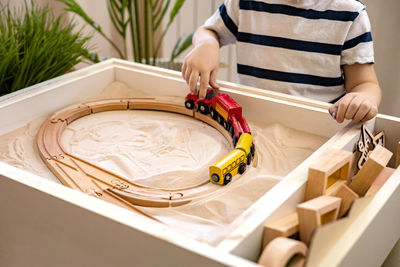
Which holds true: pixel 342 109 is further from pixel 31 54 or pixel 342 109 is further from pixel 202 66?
pixel 31 54

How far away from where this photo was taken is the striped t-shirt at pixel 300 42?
3.21ft

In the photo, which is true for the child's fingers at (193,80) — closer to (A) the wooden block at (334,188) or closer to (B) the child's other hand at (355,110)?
(B) the child's other hand at (355,110)

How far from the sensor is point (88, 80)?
100cm

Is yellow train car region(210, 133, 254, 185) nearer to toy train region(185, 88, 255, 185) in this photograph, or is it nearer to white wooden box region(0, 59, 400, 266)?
toy train region(185, 88, 255, 185)

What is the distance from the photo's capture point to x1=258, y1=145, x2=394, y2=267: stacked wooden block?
452 millimetres

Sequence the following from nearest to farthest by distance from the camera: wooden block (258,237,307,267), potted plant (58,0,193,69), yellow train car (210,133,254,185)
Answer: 1. wooden block (258,237,307,267)
2. yellow train car (210,133,254,185)
3. potted plant (58,0,193,69)

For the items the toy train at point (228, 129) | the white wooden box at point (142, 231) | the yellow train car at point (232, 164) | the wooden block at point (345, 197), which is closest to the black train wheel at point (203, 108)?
the toy train at point (228, 129)

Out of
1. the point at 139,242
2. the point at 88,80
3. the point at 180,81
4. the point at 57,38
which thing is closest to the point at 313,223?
the point at 139,242

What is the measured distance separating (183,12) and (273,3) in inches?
53.3

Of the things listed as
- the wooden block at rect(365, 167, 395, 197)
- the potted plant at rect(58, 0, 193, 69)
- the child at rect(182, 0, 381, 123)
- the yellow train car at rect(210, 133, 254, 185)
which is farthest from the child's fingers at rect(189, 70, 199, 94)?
the potted plant at rect(58, 0, 193, 69)

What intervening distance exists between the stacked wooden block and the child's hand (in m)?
0.36

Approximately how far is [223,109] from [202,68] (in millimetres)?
118

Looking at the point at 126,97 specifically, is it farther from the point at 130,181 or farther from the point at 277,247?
the point at 277,247

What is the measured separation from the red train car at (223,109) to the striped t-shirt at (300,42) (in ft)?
0.70
